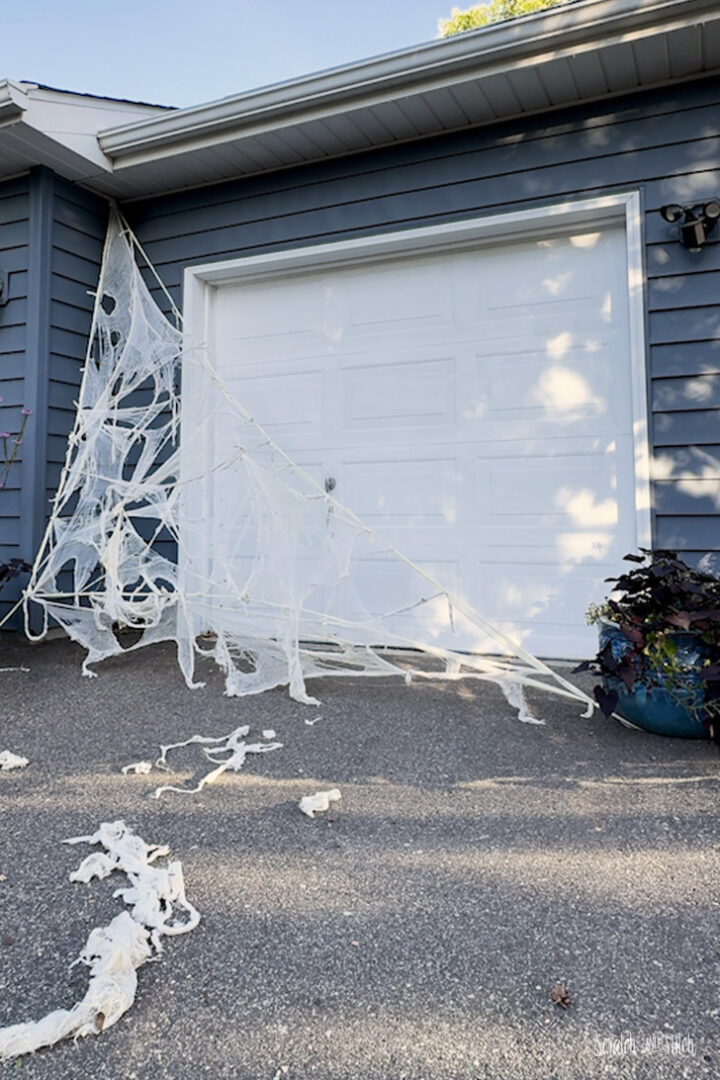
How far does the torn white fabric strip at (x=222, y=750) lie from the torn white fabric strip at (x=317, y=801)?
32 centimetres

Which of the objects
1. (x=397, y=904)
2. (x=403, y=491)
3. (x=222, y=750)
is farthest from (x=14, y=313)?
(x=397, y=904)

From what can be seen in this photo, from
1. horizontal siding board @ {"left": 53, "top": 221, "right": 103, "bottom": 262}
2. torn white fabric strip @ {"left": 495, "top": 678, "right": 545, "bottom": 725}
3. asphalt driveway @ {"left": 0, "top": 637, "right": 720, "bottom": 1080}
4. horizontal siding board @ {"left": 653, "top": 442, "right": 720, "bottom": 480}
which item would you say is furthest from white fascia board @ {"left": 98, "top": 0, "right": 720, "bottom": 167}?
asphalt driveway @ {"left": 0, "top": 637, "right": 720, "bottom": 1080}

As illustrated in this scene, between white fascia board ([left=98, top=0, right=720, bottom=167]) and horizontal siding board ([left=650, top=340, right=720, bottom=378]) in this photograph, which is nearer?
white fascia board ([left=98, top=0, right=720, bottom=167])

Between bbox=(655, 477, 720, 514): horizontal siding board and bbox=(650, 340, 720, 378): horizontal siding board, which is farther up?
bbox=(650, 340, 720, 378): horizontal siding board

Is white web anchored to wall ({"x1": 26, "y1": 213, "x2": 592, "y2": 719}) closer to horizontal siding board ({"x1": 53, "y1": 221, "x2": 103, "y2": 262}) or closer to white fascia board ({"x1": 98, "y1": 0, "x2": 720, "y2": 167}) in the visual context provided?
horizontal siding board ({"x1": 53, "y1": 221, "x2": 103, "y2": 262})

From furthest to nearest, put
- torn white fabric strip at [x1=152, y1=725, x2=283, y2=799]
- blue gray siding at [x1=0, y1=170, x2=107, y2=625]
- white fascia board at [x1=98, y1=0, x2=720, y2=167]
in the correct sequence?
1. blue gray siding at [x1=0, y1=170, x2=107, y2=625]
2. white fascia board at [x1=98, y1=0, x2=720, y2=167]
3. torn white fabric strip at [x1=152, y1=725, x2=283, y2=799]

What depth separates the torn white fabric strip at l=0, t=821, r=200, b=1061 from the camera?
0.99m

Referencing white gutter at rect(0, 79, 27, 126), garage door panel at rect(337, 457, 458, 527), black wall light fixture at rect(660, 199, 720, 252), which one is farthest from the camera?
garage door panel at rect(337, 457, 458, 527)

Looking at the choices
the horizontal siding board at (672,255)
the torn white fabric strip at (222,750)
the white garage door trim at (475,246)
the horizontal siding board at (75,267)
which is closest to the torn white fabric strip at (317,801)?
the torn white fabric strip at (222,750)

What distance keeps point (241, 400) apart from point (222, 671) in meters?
1.74

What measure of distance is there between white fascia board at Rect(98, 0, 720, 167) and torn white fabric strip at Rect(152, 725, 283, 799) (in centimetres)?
299

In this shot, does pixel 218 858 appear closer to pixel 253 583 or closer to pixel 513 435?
pixel 253 583

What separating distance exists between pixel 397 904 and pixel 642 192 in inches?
126

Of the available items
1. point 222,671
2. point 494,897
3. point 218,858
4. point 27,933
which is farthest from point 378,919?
point 222,671
